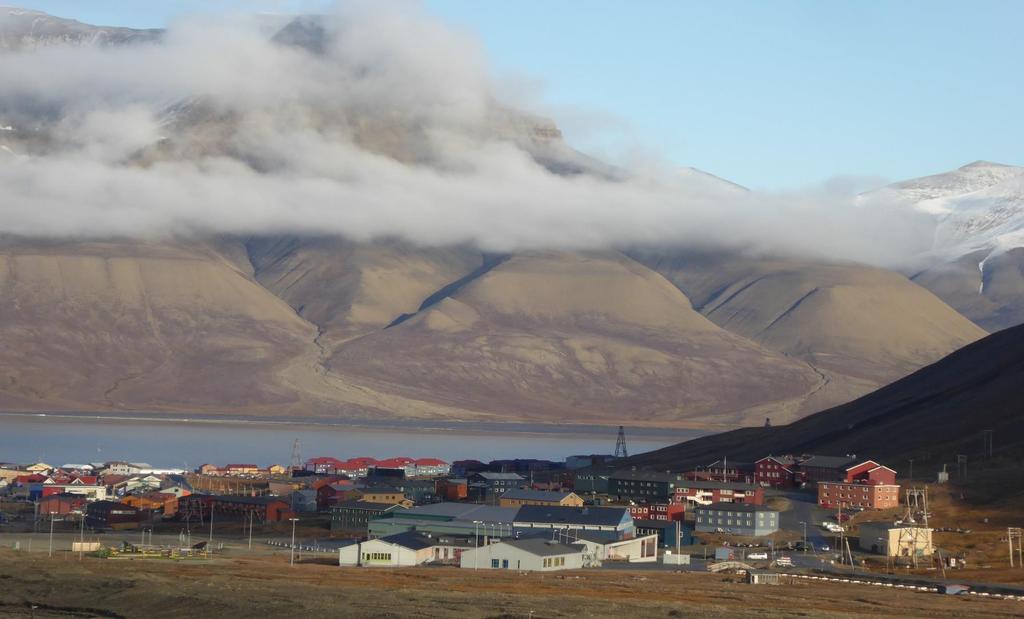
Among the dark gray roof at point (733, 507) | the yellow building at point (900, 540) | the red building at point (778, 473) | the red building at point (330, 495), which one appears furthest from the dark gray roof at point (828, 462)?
the red building at point (330, 495)

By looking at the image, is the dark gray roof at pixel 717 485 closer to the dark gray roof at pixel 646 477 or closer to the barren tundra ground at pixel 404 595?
the dark gray roof at pixel 646 477

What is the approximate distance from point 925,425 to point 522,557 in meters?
66.0

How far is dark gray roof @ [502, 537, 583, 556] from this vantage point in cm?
7950

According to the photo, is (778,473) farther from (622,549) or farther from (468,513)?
(622,549)

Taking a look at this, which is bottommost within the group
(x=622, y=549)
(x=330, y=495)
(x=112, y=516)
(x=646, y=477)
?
(x=622, y=549)

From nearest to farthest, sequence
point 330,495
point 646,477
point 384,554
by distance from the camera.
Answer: point 384,554
point 646,477
point 330,495

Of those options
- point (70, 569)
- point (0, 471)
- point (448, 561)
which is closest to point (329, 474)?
point (0, 471)

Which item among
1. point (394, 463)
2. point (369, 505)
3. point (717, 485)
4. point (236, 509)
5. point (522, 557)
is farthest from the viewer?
point (394, 463)

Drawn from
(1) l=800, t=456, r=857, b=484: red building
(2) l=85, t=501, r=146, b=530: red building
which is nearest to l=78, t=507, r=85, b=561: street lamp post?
(2) l=85, t=501, r=146, b=530: red building

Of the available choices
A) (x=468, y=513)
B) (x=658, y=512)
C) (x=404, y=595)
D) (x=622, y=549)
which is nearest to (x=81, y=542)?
(x=468, y=513)

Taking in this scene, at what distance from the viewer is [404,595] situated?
204 ft

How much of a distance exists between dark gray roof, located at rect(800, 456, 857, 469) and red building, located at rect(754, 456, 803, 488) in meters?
1.07

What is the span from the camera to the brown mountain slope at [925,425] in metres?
126

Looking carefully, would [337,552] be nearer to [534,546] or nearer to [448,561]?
[448,561]
